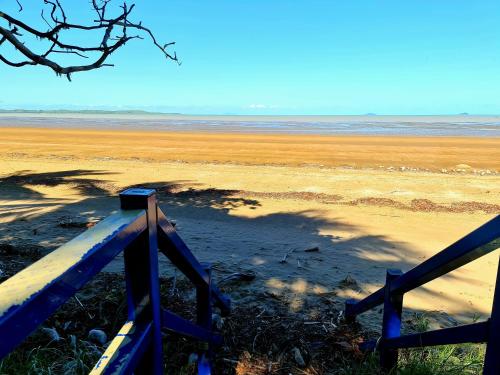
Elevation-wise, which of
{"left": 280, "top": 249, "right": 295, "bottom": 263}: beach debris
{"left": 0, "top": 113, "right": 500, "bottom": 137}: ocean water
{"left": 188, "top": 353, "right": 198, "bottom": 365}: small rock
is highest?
{"left": 0, "top": 113, "right": 500, "bottom": 137}: ocean water

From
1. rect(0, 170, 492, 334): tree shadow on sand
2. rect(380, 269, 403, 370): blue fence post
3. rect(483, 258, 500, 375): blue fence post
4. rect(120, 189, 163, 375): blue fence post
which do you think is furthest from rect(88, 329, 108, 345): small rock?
rect(483, 258, 500, 375): blue fence post

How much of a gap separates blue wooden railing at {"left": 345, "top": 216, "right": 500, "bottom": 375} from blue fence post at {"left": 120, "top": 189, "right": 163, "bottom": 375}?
116cm

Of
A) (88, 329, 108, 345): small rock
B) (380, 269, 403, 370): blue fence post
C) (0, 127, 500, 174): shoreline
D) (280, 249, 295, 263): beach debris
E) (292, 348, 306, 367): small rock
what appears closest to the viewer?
(380, 269, 403, 370): blue fence post

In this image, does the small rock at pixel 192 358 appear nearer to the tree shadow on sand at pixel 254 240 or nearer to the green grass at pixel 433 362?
the green grass at pixel 433 362

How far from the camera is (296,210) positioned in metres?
8.88

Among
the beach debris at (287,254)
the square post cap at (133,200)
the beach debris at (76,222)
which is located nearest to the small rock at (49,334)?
the square post cap at (133,200)

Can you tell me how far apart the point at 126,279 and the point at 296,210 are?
24.9ft

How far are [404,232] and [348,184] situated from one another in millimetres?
4676

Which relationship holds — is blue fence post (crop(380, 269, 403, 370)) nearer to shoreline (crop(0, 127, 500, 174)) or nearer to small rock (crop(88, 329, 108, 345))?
small rock (crop(88, 329, 108, 345))

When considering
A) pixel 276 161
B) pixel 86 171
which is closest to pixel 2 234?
pixel 86 171

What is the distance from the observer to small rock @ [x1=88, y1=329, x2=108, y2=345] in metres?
3.33

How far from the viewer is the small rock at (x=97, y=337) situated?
3.33 meters

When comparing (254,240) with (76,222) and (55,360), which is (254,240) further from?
(55,360)

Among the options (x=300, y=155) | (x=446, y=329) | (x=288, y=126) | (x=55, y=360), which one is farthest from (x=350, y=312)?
(x=288, y=126)
